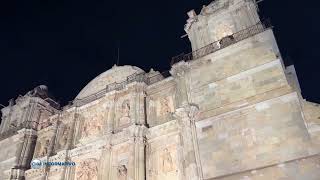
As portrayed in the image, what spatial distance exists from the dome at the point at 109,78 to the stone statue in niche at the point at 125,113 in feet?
9.08

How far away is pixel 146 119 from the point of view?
64.1 feet

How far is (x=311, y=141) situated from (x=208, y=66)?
7087 millimetres

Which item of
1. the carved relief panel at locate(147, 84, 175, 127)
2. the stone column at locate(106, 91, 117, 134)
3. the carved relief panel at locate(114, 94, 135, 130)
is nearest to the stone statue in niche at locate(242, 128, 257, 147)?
the carved relief panel at locate(147, 84, 175, 127)

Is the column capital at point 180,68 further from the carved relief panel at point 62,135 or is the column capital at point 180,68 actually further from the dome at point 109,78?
the carved relief panel at point 62,135

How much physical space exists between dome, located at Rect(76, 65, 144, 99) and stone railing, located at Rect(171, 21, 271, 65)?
4442mm

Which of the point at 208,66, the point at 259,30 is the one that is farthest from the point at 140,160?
the point at 259,30

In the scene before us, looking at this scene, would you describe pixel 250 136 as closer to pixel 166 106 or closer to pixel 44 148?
pixel 166 106

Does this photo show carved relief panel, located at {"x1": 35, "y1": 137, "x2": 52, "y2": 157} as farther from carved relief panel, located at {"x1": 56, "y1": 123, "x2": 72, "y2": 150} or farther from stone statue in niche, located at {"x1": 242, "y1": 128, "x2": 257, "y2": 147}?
stone statue in niche, located at {"x1": 242, "y1": 128, "x2": 257, "y2": 147}

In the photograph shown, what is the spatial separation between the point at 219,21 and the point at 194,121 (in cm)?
780

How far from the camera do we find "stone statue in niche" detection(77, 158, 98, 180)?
63.2 ft

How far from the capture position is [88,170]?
19500 mm

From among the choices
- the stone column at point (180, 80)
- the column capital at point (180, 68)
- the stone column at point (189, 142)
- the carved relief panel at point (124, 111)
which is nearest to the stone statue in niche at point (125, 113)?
the carved relief panel at point (124, 111)

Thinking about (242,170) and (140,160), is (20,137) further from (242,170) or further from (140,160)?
(242,170)

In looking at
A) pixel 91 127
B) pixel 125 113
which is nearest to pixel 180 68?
pixel 125 113
